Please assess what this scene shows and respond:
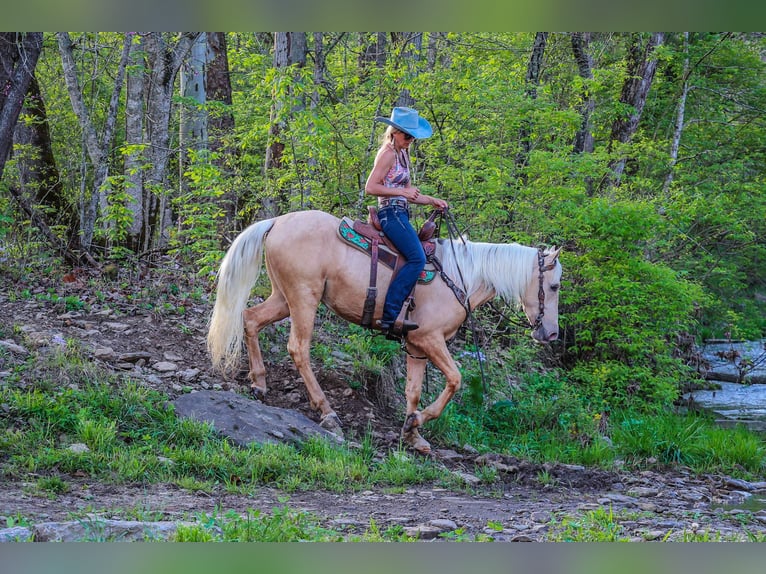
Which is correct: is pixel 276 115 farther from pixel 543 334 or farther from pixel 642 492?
pixel 642 492

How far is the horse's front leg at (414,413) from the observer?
7.06 meters

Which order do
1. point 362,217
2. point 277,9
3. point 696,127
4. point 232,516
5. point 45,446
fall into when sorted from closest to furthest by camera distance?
1. point 277,9
2. point 232,516
3. point 45,446
4. point 362,217
5. point 696,127

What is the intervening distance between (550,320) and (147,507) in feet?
14.9

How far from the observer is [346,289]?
7168mm

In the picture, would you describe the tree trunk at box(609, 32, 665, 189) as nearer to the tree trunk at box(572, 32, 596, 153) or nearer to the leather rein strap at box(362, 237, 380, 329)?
the tree trunk at box(572, 32, 596, 153)

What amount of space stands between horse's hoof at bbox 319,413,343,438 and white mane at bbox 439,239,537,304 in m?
1.84

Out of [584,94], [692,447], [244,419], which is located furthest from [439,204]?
[584,94]

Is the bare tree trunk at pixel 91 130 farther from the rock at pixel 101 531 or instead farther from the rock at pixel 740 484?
the rock at pixel 740 484

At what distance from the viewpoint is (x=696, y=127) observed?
58.8 ft

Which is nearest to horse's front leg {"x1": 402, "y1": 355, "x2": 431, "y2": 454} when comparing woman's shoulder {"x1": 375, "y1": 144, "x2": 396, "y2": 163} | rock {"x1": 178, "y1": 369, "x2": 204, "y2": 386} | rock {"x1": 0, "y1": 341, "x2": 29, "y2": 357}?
woman's shoulder {"x1": 375, "y1": 144, "x2": 396, "y2": 163}

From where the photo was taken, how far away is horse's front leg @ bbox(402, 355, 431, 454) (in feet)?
23.2

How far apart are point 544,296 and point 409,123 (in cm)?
225

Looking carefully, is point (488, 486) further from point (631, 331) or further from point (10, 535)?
point (631, 331)

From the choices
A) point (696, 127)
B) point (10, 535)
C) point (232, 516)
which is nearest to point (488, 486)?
point (232, 516)
